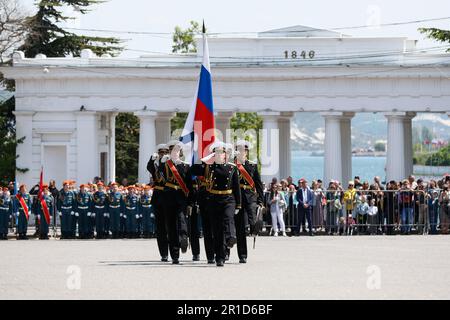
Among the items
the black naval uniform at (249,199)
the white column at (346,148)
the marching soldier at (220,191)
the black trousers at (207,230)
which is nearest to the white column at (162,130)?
the white column at (346,148)

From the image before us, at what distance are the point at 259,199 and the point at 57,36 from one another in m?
44.4

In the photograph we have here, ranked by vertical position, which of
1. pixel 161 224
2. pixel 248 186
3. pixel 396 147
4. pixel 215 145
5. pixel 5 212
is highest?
pixel 396 147

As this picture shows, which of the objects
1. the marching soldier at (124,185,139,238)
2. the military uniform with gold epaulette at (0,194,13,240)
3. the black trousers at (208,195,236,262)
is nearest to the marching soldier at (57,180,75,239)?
the military uniform with gold epaulette at (0,194,13,240)

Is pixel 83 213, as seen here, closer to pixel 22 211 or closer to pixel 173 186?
pixel 22 211

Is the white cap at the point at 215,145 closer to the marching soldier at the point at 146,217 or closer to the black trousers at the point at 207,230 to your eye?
the black trousers at the point at 207,230

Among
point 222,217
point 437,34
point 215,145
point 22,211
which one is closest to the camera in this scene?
point 222,217

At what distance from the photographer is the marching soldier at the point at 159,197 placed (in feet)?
89.9

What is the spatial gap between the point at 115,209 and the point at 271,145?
75.4ft

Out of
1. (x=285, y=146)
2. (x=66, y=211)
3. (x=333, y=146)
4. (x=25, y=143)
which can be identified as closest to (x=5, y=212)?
(x=66, y=211)

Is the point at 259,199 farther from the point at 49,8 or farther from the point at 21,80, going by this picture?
the point at 49,8

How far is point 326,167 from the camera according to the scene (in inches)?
2440

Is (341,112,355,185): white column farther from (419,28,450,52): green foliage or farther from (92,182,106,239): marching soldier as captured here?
(92,182,106,239): marching soldier

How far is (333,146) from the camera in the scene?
62094mm
